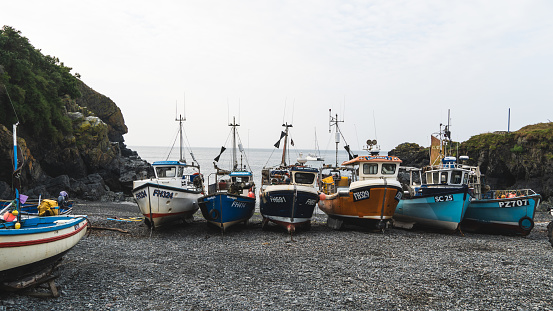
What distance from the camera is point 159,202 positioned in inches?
753

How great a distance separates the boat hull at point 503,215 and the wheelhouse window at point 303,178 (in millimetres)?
9571

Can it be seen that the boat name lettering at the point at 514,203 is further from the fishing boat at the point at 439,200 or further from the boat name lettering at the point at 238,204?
the boat name lettering at the point at 238,204

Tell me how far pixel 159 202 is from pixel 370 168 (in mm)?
12274

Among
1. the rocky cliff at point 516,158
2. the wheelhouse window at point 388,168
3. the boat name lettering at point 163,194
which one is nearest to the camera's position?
the boat name lettering at point 163,194

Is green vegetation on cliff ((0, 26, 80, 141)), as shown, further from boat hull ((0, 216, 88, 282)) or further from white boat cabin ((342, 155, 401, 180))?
white boat cabin ((342, 155, 401, 180))

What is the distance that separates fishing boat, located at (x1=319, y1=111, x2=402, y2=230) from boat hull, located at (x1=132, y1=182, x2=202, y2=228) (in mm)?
8793

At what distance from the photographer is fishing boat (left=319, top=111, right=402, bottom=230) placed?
768 inches

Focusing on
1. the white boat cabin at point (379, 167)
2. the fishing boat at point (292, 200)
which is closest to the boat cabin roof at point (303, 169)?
the fishing boat at point (292, 200)

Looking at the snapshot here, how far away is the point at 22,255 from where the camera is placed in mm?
8945

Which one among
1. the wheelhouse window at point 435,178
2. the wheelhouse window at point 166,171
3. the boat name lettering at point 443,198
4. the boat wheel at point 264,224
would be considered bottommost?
the boat wheel at point 264,224

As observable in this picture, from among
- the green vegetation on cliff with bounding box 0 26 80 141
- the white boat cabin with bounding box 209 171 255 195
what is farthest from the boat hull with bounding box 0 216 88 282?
the green vegetation on cliff with bounding box 0 26 80 141

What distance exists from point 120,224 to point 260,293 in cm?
1505

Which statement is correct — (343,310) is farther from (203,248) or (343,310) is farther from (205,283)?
(203,248)

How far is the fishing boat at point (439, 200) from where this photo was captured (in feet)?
63.5
